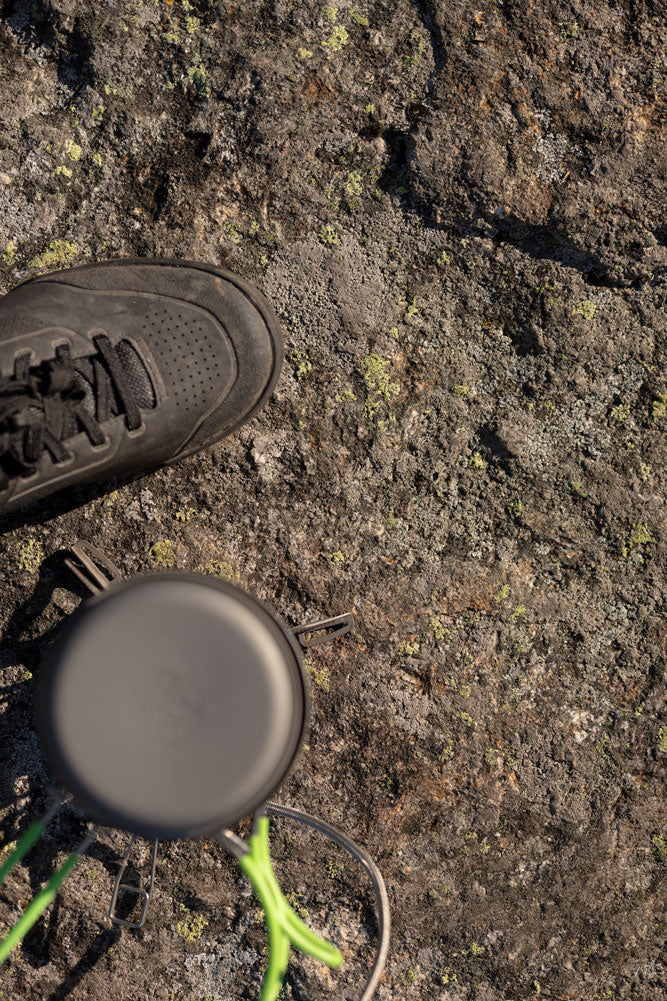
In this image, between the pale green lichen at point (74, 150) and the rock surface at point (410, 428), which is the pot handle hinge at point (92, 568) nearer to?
the rock surface at point (410, 428)

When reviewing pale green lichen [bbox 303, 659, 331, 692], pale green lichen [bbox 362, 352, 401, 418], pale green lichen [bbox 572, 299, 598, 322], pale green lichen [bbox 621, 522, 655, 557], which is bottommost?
pale green lichen [bbox 303, 659, 331, 692]

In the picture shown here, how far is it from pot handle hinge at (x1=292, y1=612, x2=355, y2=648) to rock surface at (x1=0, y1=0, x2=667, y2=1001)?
0.07 metres

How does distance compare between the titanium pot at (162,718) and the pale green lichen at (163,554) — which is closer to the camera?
the titanium pot at (162,718)

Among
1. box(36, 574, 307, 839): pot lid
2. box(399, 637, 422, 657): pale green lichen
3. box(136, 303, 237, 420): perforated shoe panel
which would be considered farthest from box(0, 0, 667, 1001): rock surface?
box(36, 574, 307, 839): pot lid

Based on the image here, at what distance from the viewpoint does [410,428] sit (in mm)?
1914

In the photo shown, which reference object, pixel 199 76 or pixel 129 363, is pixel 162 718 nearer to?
pixel 129 363

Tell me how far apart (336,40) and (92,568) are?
5.03 feet

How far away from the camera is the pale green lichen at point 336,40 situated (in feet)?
6.22

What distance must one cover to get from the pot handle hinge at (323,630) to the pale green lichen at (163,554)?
0.39m

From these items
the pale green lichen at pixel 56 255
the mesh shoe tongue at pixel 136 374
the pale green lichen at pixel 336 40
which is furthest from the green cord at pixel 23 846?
the pale green lichen at pixel 336 40

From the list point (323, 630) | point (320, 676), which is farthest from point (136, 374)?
point (320, 676)

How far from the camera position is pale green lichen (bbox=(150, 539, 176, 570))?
6.26 ft

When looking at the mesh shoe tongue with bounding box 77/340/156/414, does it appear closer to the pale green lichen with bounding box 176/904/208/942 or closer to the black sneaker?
the black sneaker

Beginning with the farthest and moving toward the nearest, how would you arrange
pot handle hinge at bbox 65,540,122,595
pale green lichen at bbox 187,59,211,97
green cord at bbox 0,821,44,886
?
pale green lichen at bbox 187,59,211,97
pot handle hinge at bbox 65,540,122,595
green cord at bbox 0,821,44,886
